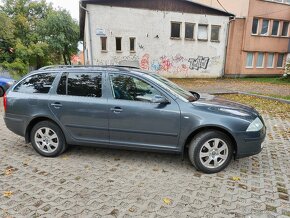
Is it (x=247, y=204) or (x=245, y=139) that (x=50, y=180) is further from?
(x=245, y=139)

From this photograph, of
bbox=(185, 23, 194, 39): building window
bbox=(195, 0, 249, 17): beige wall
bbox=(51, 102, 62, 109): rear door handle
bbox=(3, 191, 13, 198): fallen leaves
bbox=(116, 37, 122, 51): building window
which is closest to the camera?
bbox=(3, 191, 13, 198): fallen leaves

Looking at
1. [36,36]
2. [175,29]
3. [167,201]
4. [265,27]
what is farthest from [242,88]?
[36,36]

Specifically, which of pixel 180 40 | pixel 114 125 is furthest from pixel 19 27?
pixel 114 125

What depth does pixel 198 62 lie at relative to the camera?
815 inches

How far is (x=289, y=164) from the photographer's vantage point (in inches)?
160

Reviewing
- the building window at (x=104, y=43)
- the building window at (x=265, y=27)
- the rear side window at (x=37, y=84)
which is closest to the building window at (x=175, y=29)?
the building window at (x=104, y=43)

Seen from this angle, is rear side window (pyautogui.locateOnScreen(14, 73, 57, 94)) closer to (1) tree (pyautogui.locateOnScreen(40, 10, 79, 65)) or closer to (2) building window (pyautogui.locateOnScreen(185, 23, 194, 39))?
(2) building window (pyautogui.locateOnScreen(185, 23, 194, 39))

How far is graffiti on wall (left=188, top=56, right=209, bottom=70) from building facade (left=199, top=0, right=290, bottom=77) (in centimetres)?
238

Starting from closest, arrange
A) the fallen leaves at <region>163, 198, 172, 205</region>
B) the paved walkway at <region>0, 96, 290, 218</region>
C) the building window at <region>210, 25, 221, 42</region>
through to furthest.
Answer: the paved walkway at <region>0, 96, 290, 218</region> < the fallen leaves at <region>163, 198, 172, 205</region> < the building window at <region>210, 25, 221, 42</region>

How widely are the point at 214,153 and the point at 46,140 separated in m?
2.97

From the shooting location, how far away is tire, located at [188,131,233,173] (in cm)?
360

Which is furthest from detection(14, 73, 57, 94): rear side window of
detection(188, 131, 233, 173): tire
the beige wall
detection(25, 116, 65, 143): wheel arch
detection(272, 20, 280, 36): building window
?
detection(272, 20, 280, 36): building window

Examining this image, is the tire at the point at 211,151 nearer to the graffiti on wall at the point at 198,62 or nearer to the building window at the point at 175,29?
the building window at the point at 175,29

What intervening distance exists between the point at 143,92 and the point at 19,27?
34.2 meters
